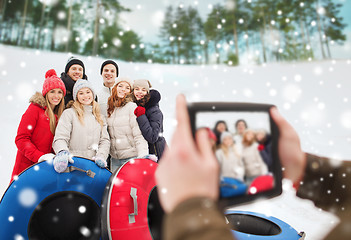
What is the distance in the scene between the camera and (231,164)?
0.47 metres

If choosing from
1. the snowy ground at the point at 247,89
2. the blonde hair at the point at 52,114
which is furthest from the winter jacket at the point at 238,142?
the snowy ground at the point at 247,89

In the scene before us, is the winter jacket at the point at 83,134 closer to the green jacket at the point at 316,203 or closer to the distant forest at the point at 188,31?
the green jacket at the point at 316,203

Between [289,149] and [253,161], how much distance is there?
227 millimetres

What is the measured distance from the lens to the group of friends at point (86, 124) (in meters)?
1.75

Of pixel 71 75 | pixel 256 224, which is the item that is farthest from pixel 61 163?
pixel 256 224

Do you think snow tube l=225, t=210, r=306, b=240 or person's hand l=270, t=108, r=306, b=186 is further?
snow tube l=225, t=210, r=306, b=240

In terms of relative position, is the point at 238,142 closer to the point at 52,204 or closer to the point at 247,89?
the point at 52,204

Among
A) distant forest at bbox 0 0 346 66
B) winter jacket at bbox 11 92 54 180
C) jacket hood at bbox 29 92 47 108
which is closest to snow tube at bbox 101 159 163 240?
winter jacket at bbox 11 92 54 180

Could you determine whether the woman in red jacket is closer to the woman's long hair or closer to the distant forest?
the woman's long hair

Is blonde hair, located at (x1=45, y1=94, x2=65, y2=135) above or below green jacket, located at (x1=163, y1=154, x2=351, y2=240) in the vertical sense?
above

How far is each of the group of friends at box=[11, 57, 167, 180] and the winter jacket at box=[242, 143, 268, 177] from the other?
3.99 feet

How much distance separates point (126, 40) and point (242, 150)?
14.7m

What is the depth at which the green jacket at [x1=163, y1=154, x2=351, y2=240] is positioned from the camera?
13.2 inches

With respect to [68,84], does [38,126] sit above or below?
below
